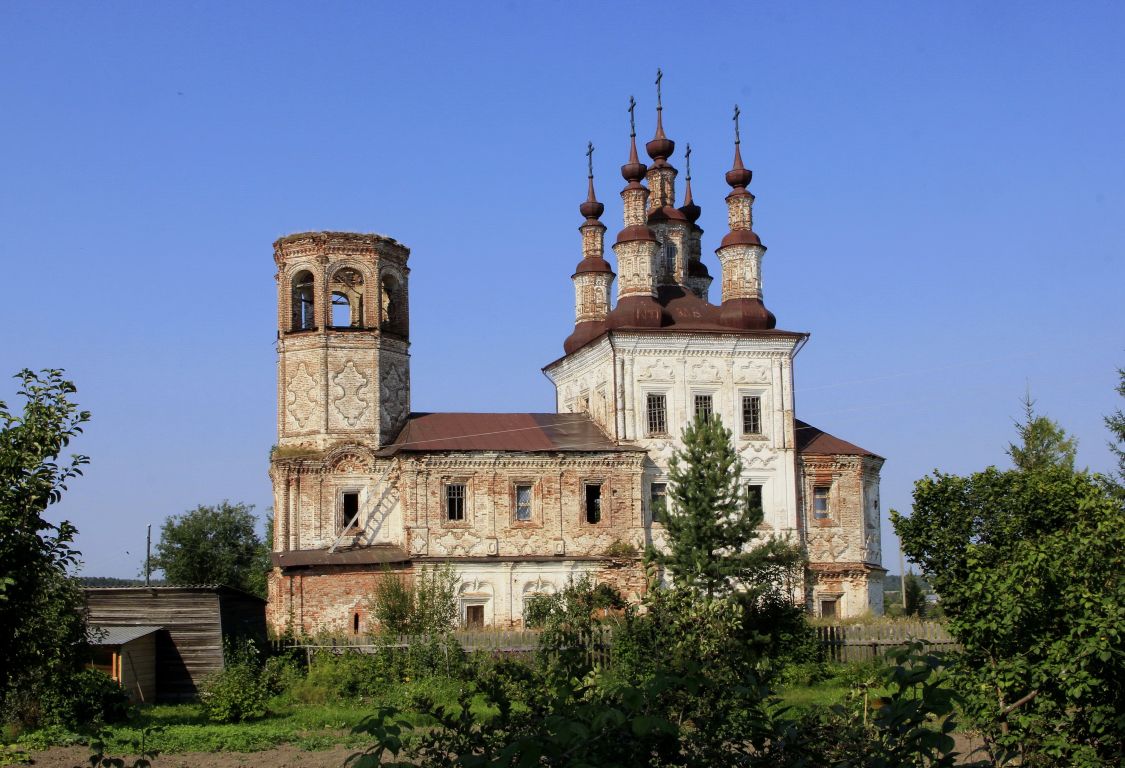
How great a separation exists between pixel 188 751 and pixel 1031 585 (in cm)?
1239

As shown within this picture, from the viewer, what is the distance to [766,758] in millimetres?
7207

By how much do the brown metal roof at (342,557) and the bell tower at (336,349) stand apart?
115 inches

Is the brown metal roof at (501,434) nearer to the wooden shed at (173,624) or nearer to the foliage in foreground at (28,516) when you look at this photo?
the wooden shed at (173,624)

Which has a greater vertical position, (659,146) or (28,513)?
(659,146)

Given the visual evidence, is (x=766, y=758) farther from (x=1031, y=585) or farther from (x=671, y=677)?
(x=1031, y=585)

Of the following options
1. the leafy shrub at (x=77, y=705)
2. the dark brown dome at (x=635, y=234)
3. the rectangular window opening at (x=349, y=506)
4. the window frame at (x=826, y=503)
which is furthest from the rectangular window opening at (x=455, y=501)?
the leafy shrub at (x=77, y=705)

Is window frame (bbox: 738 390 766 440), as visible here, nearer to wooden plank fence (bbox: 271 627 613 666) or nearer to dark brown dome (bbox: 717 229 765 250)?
dark brown dome (bbox: 717 229 765 250)

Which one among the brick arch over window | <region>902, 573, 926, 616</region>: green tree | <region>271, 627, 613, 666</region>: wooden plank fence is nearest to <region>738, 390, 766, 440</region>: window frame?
<region>902, 573, 926, 616</region>: green tree

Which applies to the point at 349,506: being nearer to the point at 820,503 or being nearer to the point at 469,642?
the point at 469,642

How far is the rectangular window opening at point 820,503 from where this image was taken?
116 ft

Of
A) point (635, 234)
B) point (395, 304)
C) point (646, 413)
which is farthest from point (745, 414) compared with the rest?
point (395, 304)

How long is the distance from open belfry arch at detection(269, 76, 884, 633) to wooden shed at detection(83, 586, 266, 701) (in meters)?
4.49

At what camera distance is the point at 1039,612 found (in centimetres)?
1259

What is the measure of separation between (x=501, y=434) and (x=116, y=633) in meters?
11.6
